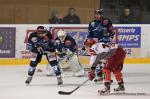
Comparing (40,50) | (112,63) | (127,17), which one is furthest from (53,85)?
(127,17)

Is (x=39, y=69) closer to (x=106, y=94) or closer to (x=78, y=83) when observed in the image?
(x=78, y=83)

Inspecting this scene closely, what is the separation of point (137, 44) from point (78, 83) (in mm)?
3810

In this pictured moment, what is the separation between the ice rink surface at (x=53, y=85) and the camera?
8867 millimetres

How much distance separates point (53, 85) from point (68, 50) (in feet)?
4.25

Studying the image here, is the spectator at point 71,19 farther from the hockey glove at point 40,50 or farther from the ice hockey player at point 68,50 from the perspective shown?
the hockey glove at point 40,50

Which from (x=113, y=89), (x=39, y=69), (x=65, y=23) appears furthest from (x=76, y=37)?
(x=113, y=89)

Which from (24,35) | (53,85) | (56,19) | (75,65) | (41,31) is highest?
(56,19)

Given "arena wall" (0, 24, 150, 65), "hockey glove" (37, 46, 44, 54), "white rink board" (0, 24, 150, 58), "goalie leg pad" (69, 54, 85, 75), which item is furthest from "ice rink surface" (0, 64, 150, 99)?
"white rink board" (0, 24, 150, 58)

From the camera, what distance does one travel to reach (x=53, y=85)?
10211 mm

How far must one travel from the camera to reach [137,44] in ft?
46.0

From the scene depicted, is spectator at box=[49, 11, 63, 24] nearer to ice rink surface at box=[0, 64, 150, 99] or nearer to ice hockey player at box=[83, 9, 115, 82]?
ice rink surface at box=[0, 64, 150, 99]

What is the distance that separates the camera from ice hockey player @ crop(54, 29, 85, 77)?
11.3 meters

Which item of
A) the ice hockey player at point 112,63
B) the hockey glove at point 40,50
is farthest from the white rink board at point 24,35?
the ice hockey player at point 112,63

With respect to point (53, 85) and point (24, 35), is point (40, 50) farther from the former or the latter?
point (24, 35)
